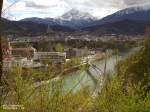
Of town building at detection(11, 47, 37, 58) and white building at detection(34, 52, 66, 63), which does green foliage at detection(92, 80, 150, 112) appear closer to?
white building at detection(34, 52, 66, 63)

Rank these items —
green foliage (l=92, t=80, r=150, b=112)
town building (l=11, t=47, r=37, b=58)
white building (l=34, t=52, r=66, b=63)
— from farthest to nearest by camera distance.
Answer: white building (l=34, t=52, r=66, b=63), green foliage (l=92, t=80, r=150, b=112), town building (l=11, t=47, r=37, b=58)

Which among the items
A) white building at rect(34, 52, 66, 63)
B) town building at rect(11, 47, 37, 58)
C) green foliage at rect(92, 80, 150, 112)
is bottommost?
green foliage at rect(92, 80, 150, 112)

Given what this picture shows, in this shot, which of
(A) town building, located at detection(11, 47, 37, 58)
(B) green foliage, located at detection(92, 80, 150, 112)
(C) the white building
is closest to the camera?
(A) town building, located at detection(11, 47, 37, 58)

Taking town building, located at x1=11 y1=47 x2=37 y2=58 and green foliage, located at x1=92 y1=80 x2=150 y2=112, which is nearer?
town building, located at x1=11 y1=47 x2=37 y2=58

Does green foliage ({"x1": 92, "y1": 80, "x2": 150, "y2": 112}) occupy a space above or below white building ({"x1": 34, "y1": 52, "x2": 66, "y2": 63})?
below

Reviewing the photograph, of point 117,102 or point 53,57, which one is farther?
point 53,57

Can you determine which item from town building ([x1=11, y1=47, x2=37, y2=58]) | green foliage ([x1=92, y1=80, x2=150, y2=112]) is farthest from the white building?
green foliage ([x1=92, y1=80, x2=150, y2=112])

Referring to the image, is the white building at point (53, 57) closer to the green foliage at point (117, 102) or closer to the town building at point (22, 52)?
the town building at point (22, 52)

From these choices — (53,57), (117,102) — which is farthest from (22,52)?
(117,102)

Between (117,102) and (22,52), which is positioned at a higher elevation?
(22,52)

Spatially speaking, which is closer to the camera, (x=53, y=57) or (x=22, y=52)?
(x=22, y=52)

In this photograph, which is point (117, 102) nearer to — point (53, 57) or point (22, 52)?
point (53, 57)

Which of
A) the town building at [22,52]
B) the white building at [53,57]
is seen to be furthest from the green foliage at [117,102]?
the town building at [22,52]

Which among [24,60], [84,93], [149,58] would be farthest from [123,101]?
[149,58]
